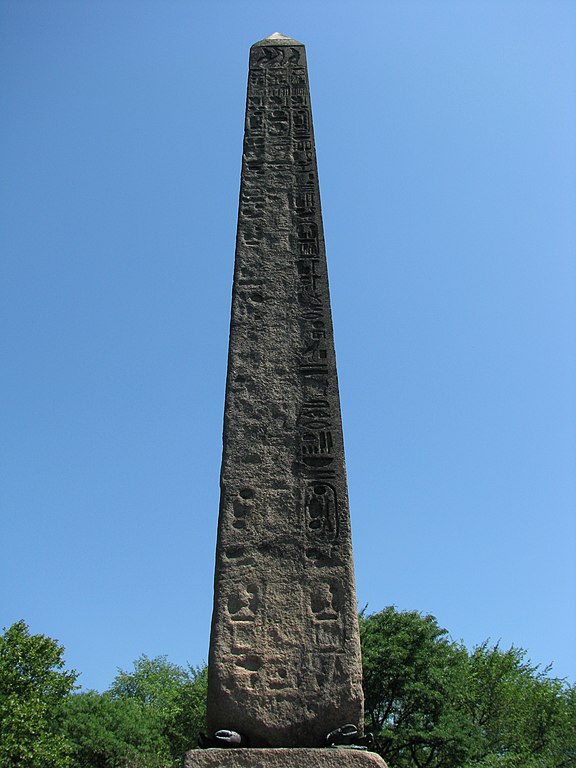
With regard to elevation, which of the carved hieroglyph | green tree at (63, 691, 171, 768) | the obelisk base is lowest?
the obelisk base

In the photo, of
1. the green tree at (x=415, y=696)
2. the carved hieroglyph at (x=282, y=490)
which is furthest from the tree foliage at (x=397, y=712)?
the carved hieroglyph at (x=282, y=490)

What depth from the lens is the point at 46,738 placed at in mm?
18219

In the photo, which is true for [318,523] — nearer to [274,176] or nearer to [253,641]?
[253,641]

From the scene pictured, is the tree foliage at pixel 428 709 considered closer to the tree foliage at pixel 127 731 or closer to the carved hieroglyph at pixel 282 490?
the tree foliage at pixel 127 731

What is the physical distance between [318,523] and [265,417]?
0.74 m

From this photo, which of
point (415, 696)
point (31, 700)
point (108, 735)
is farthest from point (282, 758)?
point (108, 735)

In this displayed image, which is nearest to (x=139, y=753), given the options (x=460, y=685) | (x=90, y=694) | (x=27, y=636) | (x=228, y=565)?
(x=90, y=694)

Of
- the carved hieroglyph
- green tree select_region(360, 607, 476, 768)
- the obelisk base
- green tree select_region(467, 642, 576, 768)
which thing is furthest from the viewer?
green tree select_region(467, 642, 576, 768)

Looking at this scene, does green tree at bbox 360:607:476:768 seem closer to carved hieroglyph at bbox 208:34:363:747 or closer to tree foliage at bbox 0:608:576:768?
tree foliage at bbox 0:608:576:768

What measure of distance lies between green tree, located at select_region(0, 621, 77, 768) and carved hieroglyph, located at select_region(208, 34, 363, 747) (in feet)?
55.1

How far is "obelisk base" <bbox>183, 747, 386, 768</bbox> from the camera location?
3312 millimetres

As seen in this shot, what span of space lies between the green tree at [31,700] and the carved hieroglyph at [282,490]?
16.8m

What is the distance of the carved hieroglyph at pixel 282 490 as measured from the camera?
361 cm

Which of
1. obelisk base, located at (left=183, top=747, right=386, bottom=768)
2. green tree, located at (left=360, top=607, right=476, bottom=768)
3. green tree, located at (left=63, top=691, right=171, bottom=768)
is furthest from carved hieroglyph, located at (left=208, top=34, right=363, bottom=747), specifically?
green tree, located at (left=63, top=691, right=171, bottom=768)
